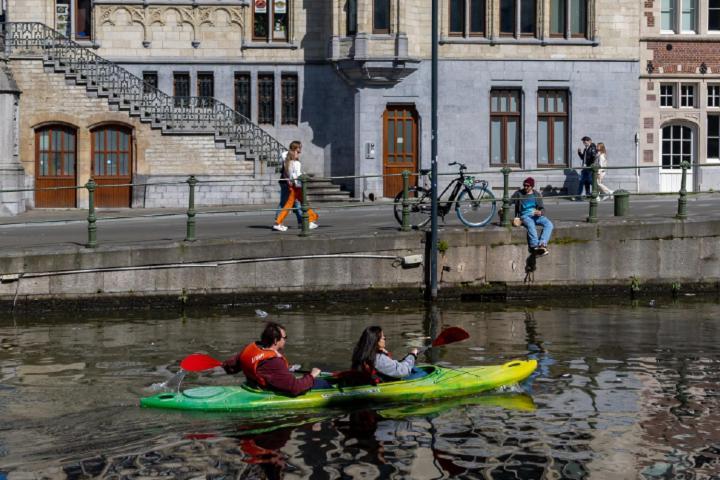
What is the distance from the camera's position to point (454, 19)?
41.3m

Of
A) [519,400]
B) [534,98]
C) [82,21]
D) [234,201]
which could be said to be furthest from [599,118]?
[519,400]

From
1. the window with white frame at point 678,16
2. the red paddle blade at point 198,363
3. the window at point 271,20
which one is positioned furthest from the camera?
the window with white frame at point 678,16

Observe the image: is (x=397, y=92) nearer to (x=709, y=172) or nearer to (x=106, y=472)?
(x=709, y=172)

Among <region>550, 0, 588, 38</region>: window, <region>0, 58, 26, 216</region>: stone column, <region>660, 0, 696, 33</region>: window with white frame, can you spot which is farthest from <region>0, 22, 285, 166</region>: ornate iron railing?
<region>660, 0, 696, 33</region>: window with white frame

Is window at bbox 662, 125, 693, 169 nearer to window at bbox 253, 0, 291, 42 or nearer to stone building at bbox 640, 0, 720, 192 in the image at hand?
stone building at bbox 640, 0, 720, 192

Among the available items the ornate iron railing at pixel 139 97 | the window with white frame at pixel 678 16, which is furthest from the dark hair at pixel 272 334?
the window with white frame at pixel 678 16

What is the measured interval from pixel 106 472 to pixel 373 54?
26552mm

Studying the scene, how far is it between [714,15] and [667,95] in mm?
2549

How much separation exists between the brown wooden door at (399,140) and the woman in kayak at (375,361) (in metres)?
23.2

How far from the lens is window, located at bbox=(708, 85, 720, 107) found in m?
43.0

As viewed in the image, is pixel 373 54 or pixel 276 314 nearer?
pixel 276 314

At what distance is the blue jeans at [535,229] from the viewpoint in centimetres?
2719

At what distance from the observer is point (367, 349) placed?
58.0 feet

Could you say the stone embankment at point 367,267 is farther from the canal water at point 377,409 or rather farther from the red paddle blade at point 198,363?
the red paddle blade at point 198,363
